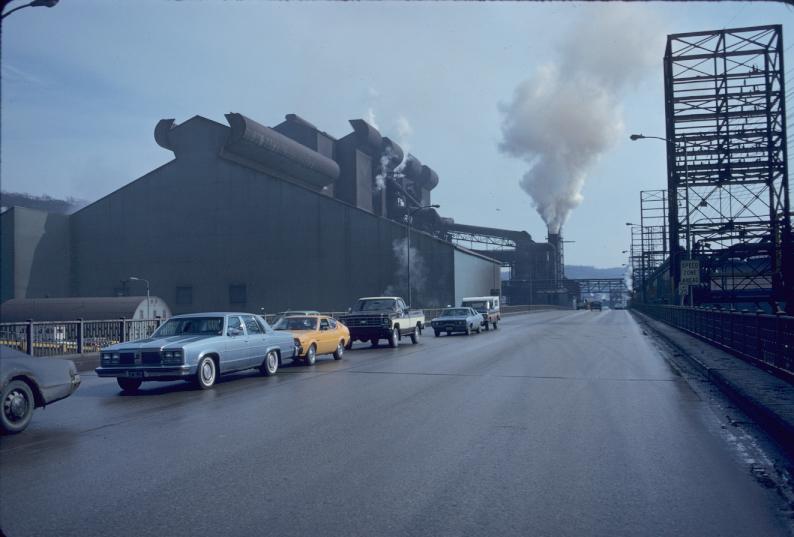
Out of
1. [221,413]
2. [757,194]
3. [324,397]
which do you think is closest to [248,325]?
[324,397]

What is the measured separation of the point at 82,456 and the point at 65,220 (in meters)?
59.5

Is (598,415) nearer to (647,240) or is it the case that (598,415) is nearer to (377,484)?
(377,484)

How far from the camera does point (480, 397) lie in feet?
39.1

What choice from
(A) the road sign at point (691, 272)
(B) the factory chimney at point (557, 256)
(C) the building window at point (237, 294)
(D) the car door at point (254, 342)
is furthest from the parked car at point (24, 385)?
(B) the factory chimney at point (557, 256)

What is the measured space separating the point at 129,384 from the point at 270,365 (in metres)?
3.36

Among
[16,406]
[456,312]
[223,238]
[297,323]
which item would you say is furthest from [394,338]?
[223,238]

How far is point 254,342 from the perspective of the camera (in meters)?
15.4

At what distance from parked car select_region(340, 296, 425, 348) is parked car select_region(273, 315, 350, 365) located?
467cm

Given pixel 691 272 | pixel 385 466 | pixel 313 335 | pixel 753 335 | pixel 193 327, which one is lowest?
pixel 385 466

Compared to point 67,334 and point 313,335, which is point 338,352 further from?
point 67,334

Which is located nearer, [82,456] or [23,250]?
[82,456]

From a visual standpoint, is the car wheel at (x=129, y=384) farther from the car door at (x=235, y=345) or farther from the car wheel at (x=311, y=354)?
the car wheel at (x=311, y=354)

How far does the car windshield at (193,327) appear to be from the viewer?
1457 centimetres

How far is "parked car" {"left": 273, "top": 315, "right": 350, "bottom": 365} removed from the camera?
1881 cm
